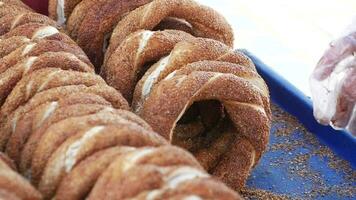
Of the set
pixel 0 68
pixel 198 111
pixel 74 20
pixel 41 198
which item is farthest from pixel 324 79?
pixel 41 198

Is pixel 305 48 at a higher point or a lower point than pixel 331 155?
lower

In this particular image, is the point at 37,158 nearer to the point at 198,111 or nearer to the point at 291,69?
the point at 198,111

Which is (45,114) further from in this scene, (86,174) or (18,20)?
(18,20)

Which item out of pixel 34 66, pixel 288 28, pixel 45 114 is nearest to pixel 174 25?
pixel 34 66

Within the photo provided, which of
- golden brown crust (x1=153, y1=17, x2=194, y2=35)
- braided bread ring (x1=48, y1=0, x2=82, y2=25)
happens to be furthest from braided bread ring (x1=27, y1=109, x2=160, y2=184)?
braided bread ring (x1=48, y1=0, x2=82, y2=25)

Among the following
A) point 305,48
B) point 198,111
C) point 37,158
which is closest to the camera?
point 37,158

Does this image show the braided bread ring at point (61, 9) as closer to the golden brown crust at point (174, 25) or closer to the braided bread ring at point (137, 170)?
the golden brown crust at point (174, 25)
